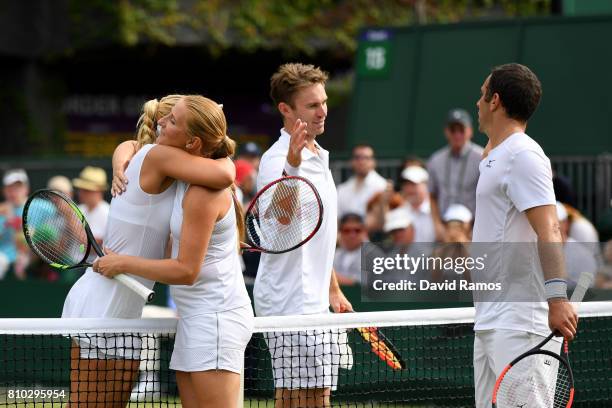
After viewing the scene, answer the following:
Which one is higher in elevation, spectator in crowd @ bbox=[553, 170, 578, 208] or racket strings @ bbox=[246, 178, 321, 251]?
spectator in crowd @ bbox=[553, 170, 578, 208]

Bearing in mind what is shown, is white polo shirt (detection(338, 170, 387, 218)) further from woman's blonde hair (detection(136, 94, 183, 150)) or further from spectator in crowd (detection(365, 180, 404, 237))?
woman's blonde hair (detection(136, 94, 183, 150))

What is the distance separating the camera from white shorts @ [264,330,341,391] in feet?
17.3

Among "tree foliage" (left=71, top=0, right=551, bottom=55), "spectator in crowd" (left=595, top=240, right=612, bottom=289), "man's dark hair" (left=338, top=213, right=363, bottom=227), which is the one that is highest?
"tree foliage" (left=71, top=0, right=551, bottom=55)

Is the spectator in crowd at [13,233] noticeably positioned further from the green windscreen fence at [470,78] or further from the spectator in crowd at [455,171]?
the spectator in crowd at [455,171]

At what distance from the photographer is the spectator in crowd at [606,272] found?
8461 mm

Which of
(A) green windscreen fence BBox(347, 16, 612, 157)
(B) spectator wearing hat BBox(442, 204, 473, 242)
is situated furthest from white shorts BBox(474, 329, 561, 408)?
(A) green windscreen fence BBox(347, 16, 612, 157)

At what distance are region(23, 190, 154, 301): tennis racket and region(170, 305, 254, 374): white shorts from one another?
1.58ft

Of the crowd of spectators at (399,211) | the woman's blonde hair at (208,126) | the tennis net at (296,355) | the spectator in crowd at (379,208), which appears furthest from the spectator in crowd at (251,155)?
the woman's blonde hair at (208,126)

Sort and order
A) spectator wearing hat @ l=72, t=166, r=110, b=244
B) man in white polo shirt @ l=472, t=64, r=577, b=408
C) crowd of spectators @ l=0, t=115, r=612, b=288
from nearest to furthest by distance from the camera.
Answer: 1. man in white polo shirt @ l=472, t=64, r=577, b=408
2. crowd of spectators @ l=0, t=115, r=612, b=288
3. spectator wearing hat @ l=72, t=166, r=110, b=244

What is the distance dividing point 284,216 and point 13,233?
706 cm

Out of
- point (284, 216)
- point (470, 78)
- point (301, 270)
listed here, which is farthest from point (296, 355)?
point (470, 78)

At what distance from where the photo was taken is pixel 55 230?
196 inches

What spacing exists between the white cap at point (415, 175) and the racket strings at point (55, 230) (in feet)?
19.2

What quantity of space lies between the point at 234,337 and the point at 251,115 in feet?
59.5
